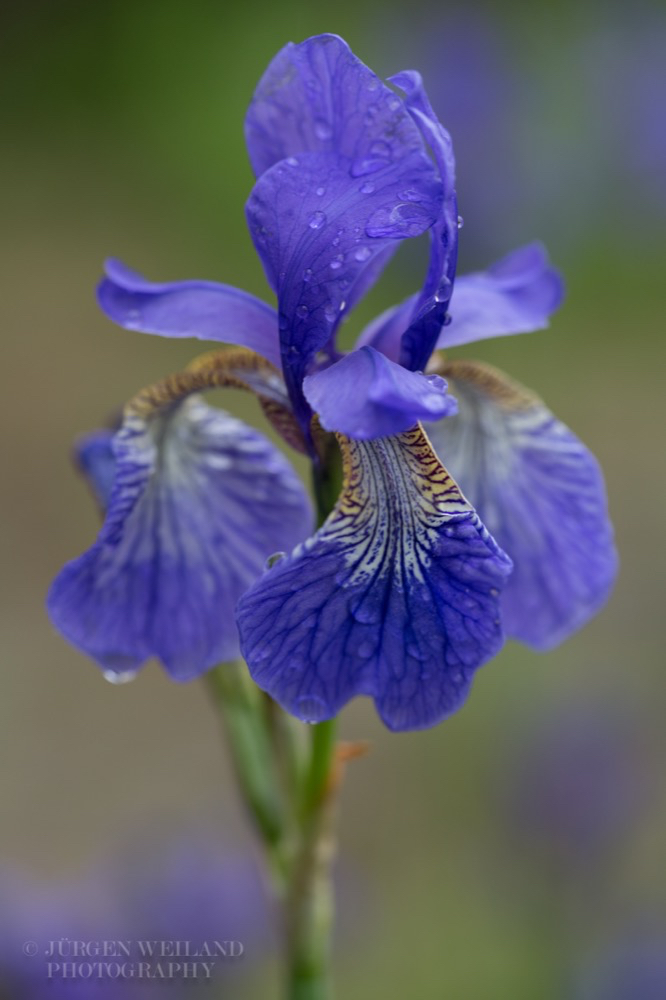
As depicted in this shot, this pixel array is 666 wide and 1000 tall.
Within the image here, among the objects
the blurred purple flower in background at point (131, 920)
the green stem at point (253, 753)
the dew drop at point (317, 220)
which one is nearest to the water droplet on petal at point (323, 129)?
the dew drop at point (317, 220)

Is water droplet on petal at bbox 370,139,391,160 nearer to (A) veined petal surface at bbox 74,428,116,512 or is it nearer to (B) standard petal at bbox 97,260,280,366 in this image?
(B) standard petal at bbox 97,260,280,366

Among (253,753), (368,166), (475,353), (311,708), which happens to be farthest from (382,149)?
(475,353)

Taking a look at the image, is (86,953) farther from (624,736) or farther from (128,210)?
(128,210)

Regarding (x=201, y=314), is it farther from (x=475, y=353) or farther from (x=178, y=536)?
(x=475, y=353)

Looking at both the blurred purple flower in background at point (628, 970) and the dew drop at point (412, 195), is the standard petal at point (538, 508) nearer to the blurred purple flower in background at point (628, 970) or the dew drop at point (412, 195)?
the dew drop at point (412, 195)

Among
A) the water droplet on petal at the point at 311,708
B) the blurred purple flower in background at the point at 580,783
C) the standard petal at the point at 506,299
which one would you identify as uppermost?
the standard petal at the point at 506,299

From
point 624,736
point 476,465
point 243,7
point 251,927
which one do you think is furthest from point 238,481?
point 243,7

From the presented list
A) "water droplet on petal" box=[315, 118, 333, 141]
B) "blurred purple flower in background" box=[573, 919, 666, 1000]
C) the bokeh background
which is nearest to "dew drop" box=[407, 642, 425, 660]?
"water droplet on petal" box=[315, 118, 333, 141]
